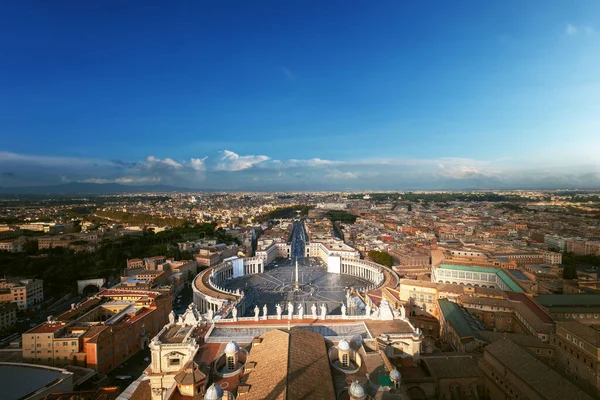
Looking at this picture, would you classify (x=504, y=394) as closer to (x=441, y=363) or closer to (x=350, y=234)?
(x=441, y=363)

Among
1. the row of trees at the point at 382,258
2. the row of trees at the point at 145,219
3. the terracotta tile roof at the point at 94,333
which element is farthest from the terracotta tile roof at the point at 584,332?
the row of trees at the point at 145,219

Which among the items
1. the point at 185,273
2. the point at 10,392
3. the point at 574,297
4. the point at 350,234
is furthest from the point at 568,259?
the point at 10,392

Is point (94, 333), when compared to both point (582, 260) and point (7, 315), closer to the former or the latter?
point (7, 315)

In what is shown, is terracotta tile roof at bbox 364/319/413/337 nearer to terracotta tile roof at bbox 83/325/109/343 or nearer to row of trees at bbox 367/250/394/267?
terracotta tile roof at bbox 83/325/109/343

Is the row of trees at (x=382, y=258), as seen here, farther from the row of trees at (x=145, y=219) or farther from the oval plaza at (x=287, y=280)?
the row of trees at (x=145, y=219)

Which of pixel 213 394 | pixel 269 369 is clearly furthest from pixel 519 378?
pixel 213 394

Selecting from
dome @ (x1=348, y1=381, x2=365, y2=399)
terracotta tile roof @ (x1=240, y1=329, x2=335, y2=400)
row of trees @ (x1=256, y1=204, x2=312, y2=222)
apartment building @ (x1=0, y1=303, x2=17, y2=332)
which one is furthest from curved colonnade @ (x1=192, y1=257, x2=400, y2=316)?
row of trees @ (x1=256, y1=204, x2=312, y2=222)
